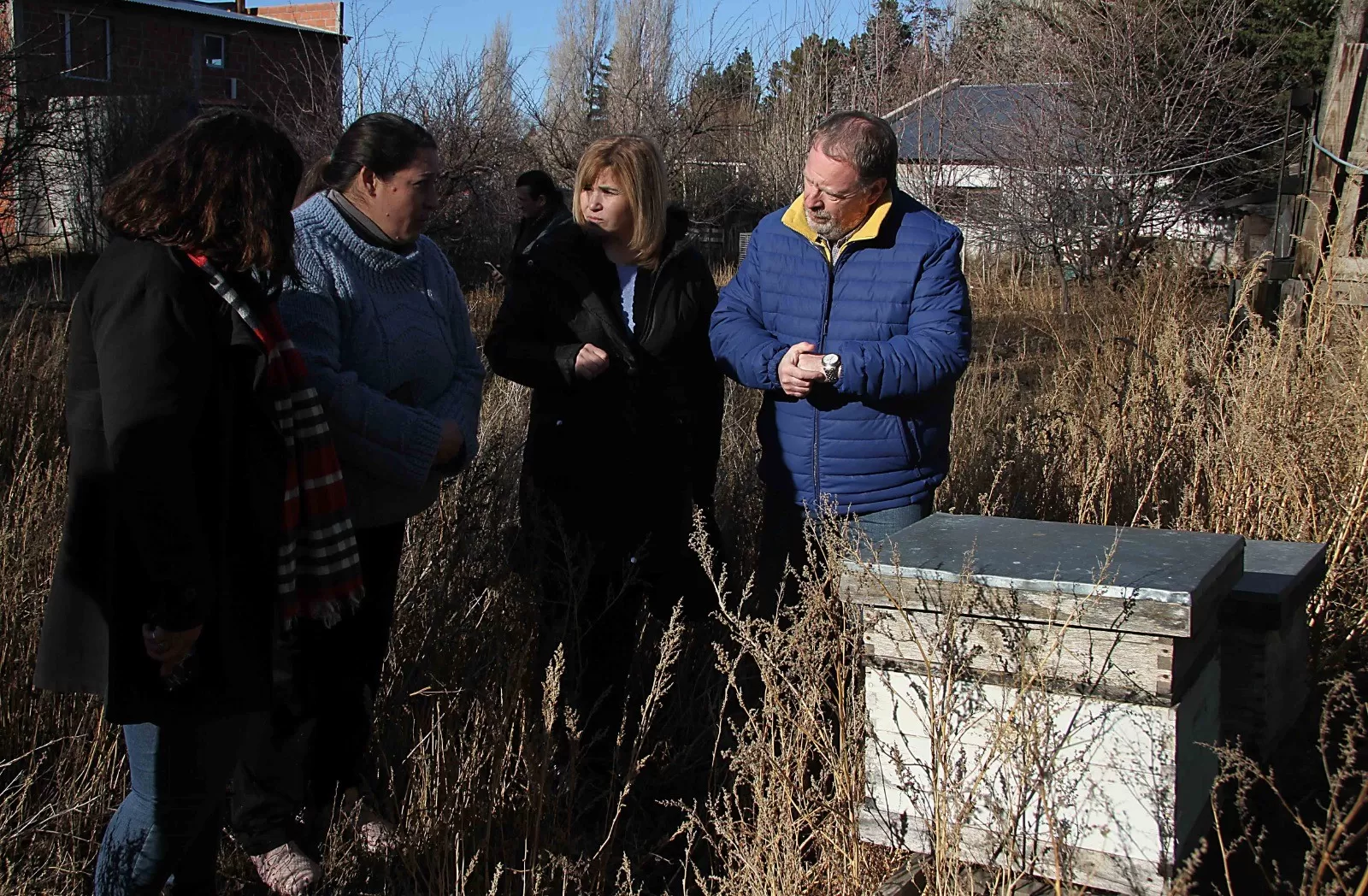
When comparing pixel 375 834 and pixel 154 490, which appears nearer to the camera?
pixel 154 490

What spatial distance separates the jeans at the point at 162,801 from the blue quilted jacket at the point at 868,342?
159 centimetres

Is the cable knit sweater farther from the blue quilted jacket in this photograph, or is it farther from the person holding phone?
the blue quilted jacket

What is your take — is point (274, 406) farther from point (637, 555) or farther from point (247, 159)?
→ point (637, 555)

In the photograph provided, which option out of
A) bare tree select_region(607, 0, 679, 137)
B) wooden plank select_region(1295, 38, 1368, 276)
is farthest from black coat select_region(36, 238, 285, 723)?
bare tree select_region(607, 0, 679, 137)

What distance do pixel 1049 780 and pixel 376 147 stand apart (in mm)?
1889

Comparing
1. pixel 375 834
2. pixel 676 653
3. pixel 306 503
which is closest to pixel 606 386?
pixel 676 653

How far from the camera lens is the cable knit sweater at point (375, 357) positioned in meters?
2.58

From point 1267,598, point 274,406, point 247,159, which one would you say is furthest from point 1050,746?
point 247,159

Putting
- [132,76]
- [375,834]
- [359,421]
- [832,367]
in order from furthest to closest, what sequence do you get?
[132,76] < [832,367] < [375,834] < [359,421]

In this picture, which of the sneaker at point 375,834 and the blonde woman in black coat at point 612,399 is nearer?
the sneaker at point 375,834

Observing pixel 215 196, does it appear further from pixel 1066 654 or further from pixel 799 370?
pixel 1066 654

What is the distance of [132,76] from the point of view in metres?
28.6

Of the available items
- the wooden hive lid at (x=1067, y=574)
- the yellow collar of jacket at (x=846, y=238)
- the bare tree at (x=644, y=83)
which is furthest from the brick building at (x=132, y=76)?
the wooden hive lid at (x=1067, y=574)

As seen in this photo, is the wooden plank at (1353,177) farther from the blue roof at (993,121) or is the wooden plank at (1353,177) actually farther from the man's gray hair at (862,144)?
the blue roof at (993,121)
